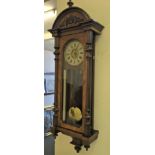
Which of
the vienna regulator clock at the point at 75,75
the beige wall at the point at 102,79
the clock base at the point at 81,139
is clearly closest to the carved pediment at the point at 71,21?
the vienna regulator clock at the point at 75,75

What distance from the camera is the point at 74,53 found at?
1203mm

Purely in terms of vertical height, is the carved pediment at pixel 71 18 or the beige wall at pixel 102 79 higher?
the carved pediment at pixel 71 18

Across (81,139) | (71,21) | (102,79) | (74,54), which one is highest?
(71,21)

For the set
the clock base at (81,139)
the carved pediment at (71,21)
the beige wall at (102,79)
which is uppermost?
the carved pediment at (71,21)

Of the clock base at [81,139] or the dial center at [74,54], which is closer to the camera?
the clock base at [81,139]

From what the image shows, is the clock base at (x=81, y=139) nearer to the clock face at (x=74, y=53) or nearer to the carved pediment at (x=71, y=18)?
the clock face at (x=74, y=53)

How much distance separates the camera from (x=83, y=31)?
1.11 m

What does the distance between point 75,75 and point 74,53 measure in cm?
14

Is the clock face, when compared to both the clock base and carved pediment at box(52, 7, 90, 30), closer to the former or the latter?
carved pediment at box(52, 7, 90, 30)

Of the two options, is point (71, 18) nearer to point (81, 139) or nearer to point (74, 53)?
point (74, 53)

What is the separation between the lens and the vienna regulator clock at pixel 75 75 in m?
1.11

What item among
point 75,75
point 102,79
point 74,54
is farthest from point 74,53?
point 102,79
